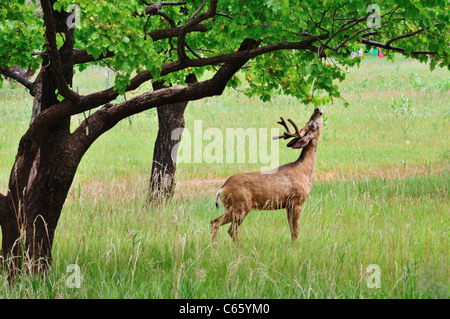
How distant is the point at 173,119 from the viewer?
11.5 m

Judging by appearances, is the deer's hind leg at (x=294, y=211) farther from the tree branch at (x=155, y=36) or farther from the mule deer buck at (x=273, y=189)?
the tree branch at (x=155, y=36)

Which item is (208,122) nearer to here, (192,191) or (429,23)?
(192,191)

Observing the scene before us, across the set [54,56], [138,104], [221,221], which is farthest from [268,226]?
[54,56]

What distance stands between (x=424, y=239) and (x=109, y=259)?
4323 millimetres

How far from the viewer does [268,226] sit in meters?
8.79

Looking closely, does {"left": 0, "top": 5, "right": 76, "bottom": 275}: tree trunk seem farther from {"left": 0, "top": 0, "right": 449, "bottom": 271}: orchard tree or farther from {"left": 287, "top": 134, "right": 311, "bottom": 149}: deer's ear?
{"left": 287, "top": 134, "right": 311, "bottom": 149}: deer's ear

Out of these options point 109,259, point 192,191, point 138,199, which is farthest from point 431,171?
point 109,259

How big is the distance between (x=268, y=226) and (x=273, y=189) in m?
1.90

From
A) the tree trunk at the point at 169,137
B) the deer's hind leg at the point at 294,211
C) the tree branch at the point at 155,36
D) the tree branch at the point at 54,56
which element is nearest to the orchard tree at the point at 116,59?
the tree branch at the point at 54,56

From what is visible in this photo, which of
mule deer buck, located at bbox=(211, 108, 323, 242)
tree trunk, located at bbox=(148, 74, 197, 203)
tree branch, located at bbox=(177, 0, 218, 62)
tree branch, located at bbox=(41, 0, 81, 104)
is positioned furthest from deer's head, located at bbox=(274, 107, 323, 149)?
tree trunk, located at bbox=(148, 74, 197, 203)

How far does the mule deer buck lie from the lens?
6.99 m

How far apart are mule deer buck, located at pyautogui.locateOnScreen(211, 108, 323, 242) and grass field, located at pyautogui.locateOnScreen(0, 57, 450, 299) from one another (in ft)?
1.43

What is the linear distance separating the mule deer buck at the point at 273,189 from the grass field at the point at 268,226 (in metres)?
0.44

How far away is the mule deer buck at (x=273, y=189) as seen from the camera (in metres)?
6.99
